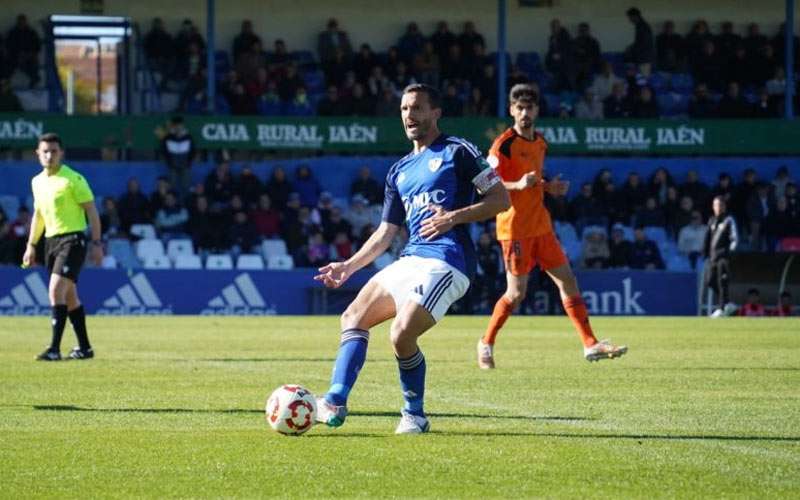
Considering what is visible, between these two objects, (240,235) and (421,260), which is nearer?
(421,260)

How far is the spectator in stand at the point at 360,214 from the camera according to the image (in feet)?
105

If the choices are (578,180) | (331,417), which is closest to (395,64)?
(578,180)

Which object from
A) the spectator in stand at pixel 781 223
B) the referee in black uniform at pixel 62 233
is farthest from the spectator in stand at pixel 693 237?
the referee in black uniform at pixel 62 233

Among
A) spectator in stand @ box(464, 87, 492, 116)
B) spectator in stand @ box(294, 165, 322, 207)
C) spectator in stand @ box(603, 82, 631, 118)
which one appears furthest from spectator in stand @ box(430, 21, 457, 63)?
spectator in stand @ box(294, 165, 322, 207)

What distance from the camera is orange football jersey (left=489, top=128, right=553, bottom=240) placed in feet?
47.2

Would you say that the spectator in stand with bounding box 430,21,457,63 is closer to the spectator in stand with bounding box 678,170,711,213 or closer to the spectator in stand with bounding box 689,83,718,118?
the spectator in stand with bounding box 689,83,718,118

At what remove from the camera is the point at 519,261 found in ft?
48.0

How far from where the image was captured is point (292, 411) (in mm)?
9023

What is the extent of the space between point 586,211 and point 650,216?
141cm

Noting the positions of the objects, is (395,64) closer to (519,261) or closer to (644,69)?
(644,69)

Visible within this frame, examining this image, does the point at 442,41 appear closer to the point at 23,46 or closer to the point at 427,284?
the point at 23,46

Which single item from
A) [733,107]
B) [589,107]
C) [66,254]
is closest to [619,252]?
A: [589,107]

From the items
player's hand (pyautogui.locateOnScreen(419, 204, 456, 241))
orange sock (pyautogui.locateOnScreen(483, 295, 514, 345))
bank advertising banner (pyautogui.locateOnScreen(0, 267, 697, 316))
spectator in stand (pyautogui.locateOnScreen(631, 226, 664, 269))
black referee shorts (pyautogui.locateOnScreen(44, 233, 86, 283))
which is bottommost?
bank advertising banner (pyautogui.locateOnScreen(0, 267, 697, 316))

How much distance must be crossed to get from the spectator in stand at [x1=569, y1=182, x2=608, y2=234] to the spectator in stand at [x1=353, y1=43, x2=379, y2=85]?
18.5 ft
